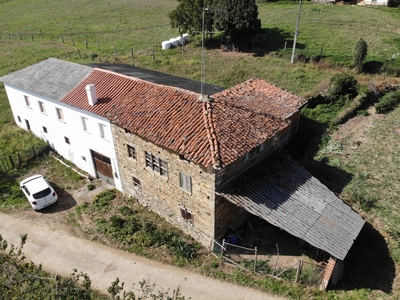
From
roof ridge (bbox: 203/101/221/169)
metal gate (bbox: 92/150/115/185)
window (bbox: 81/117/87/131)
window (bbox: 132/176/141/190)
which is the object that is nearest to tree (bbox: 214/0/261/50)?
window (bbox: 81/117/87/131)

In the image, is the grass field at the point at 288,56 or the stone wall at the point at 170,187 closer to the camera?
the stone wall at the point at 170,187

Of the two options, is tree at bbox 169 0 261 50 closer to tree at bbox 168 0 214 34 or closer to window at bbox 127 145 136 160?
tree at bbox 168 0 214 34

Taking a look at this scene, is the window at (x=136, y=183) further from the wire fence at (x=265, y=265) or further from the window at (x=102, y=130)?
the wire fence at (x=265, y=265)

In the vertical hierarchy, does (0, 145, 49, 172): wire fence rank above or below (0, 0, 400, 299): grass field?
below

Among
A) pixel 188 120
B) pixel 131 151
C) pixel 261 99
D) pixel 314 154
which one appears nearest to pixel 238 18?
pixel 261 99

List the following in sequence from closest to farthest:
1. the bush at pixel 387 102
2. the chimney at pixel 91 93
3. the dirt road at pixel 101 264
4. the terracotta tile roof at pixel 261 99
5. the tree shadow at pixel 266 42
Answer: the dirt road at pixel 101 264
the terracotta tile roof at pixel 261 99
the chimney at pixel 91 93
the bush at pixel 387 102
the tree shadow at pixel 266 42

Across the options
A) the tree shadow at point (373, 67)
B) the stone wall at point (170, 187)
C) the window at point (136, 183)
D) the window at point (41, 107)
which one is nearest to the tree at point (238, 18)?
the tree shadow at point (373, 67)
